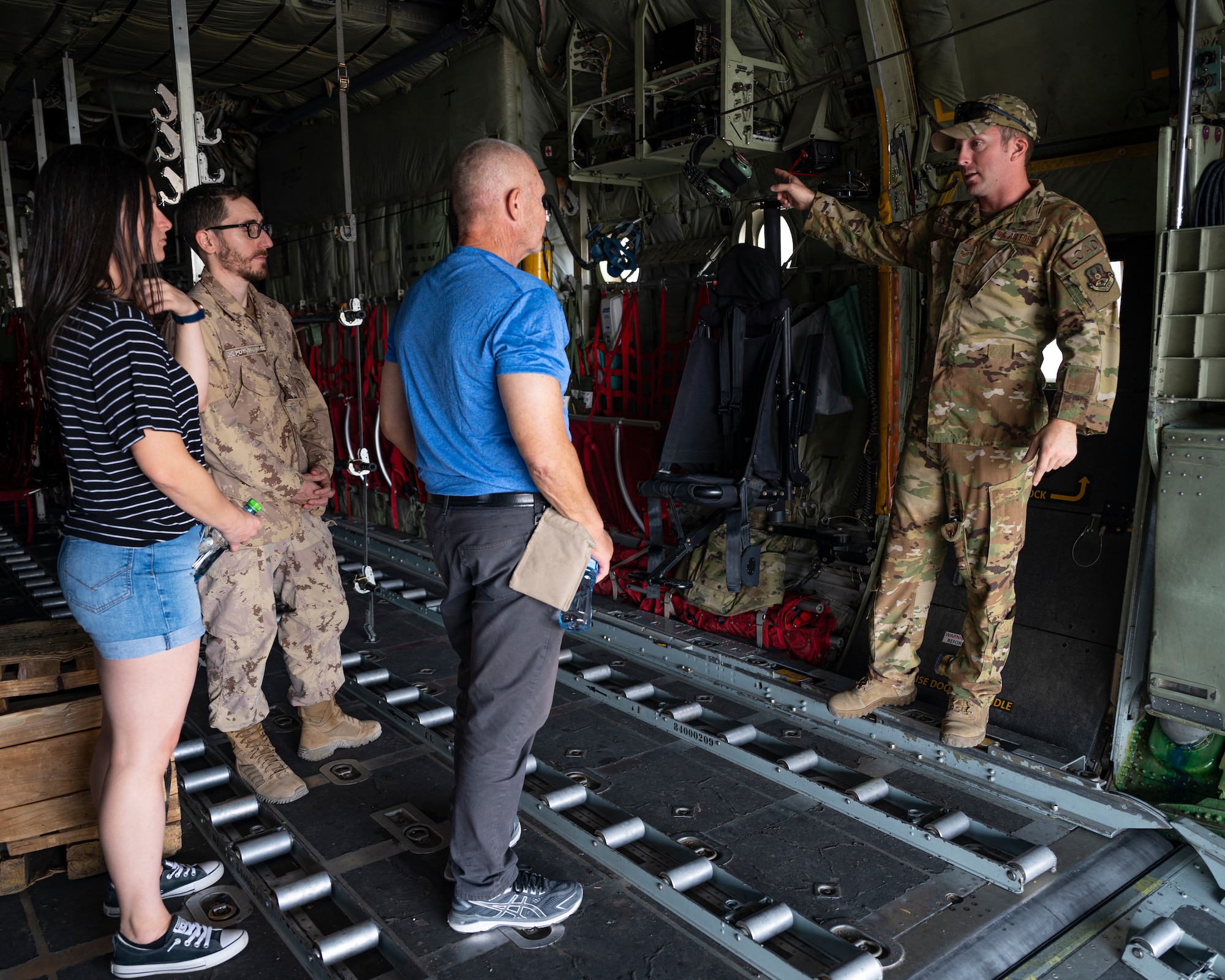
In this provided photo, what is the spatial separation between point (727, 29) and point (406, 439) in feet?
9.49

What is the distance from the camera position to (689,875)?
2639 millimetres

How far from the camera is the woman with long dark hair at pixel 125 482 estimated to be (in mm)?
1889

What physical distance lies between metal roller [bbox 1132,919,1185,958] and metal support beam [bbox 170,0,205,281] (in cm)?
370

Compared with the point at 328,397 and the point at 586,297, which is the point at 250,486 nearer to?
the point at 586,297

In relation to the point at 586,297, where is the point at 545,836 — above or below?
below

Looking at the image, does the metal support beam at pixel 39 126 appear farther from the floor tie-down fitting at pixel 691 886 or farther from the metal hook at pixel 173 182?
the floor tie-down fitting at pixel 691 886

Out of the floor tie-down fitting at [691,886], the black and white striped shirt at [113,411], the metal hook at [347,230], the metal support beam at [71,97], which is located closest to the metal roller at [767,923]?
the floor tie-down fitting at [691,886]

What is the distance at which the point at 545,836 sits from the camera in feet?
9.57

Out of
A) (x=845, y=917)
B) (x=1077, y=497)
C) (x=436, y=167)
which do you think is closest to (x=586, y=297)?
(x=436, y=167)

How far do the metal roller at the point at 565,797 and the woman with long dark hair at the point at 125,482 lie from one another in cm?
126

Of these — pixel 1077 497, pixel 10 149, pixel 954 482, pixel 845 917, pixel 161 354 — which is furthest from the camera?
pixel 10 149

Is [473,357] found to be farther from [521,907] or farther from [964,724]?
[964,724]

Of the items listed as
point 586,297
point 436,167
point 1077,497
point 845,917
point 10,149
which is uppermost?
point 10,149

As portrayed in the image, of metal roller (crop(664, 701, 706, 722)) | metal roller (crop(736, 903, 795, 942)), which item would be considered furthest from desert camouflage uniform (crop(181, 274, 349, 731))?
metal roller (crop(736, 903, 795, 942))
